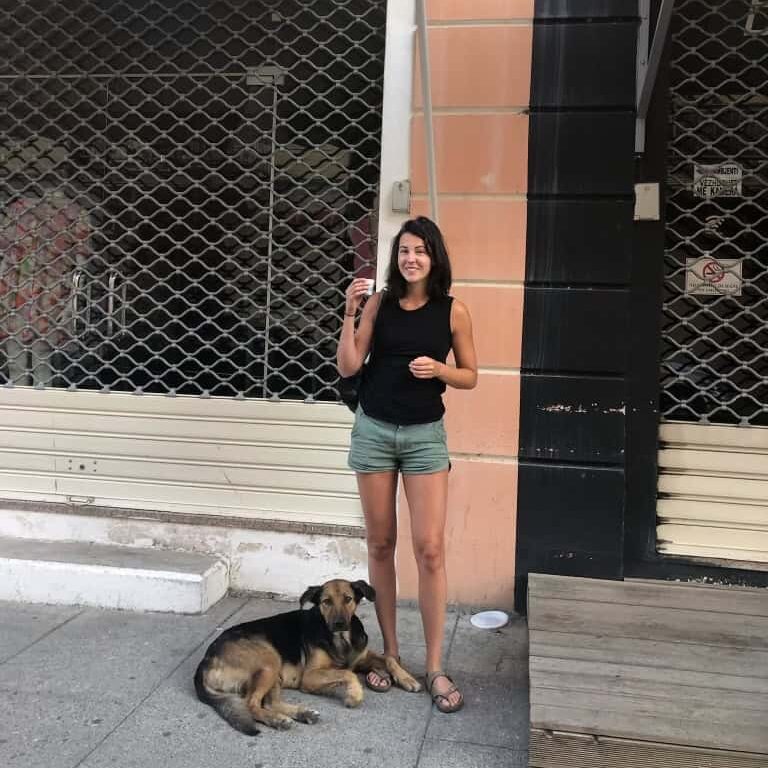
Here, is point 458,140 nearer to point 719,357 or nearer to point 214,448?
point 719,357

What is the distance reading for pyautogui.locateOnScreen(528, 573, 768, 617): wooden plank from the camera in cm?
357

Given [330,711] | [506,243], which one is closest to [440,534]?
[330,711]

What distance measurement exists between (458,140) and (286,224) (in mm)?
1173

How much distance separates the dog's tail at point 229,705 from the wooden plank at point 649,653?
1134 mm

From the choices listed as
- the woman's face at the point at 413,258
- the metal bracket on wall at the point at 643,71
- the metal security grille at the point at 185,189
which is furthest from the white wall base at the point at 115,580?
the metal bracket on wall at the point at 643,71

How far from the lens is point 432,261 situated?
2922 millimetres

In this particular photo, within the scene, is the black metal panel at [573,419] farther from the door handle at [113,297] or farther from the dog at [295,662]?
the door handle at [113,297]

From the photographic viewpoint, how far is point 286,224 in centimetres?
459

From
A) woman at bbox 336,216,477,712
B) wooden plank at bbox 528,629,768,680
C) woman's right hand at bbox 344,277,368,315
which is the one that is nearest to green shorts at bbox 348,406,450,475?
woman at bbox 336,216,477,712

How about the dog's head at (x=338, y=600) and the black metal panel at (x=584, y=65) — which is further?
the black metal panel at (x=584, y=65)

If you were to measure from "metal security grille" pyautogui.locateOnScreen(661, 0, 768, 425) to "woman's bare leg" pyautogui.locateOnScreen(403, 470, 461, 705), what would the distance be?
5.94ft

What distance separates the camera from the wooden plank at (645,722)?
2.36 m

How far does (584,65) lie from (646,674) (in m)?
3.02

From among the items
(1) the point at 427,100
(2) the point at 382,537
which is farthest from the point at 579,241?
(2) the point at 382,537
